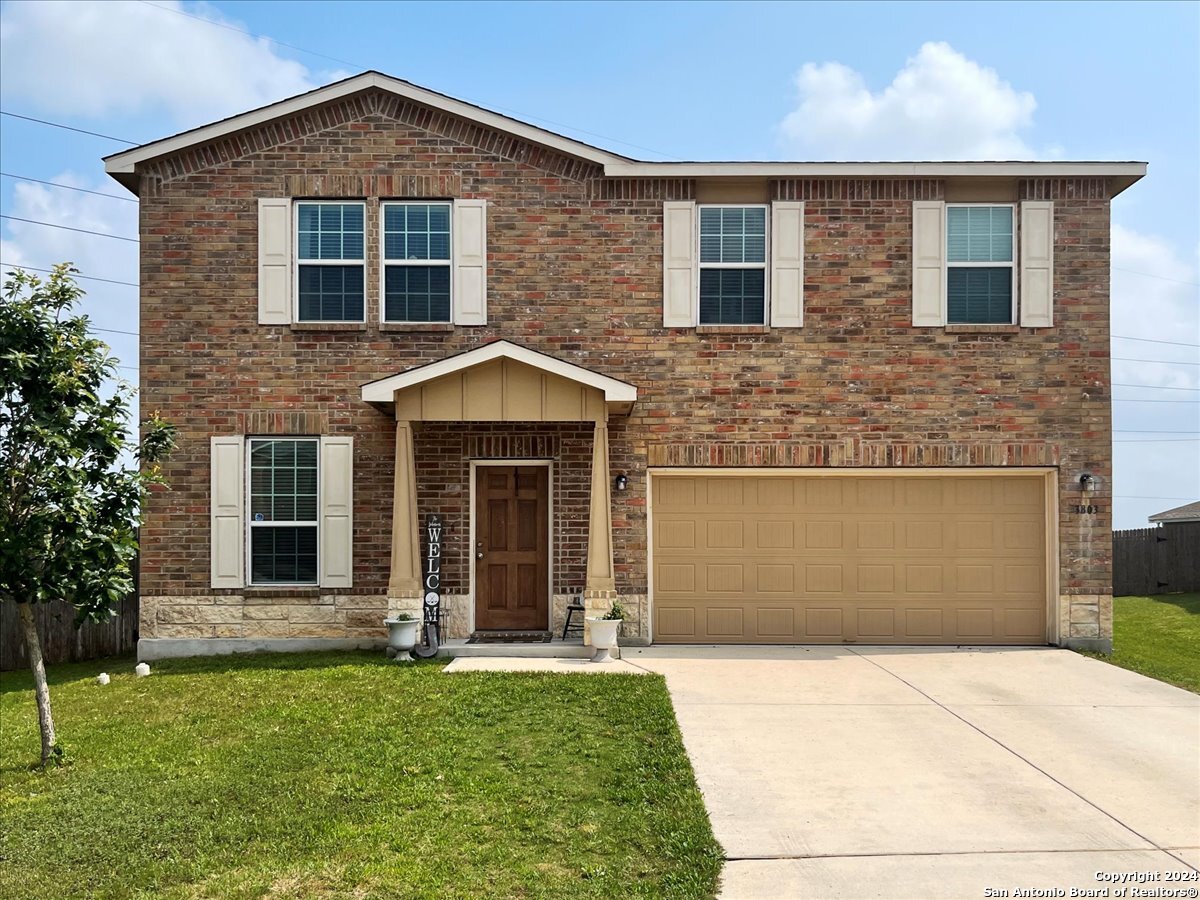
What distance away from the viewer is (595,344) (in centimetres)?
1103

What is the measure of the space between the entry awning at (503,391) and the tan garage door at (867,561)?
70.1 inches

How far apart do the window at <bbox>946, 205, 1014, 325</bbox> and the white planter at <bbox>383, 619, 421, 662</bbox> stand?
7799 millimetres

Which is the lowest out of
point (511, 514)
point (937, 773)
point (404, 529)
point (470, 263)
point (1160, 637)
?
point (1160, 637)

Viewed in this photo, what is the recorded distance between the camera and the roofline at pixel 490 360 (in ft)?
32.0

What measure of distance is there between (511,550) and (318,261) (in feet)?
14.6

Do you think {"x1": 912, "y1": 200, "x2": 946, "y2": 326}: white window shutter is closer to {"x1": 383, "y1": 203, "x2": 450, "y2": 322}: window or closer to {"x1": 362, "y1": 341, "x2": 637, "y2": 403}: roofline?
{"x1": 362, "y1": 341, "x2": 637, "y2": 403}: roofline

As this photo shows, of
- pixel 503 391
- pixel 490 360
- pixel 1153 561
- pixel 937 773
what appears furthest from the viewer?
pixel 1153 561

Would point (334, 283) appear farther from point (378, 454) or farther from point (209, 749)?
point (209, 749)

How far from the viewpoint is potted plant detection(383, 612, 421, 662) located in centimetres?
1001

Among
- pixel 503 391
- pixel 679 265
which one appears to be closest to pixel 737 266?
pixel 679 265

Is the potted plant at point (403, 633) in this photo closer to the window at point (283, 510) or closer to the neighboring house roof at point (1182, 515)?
the window at point (283, 510)

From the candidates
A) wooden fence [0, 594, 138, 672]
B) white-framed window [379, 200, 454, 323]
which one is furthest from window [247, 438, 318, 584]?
wooden fence [0, 594, 138, 672]

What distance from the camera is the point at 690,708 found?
7.90 meters

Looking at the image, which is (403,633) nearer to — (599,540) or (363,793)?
(599,540)
